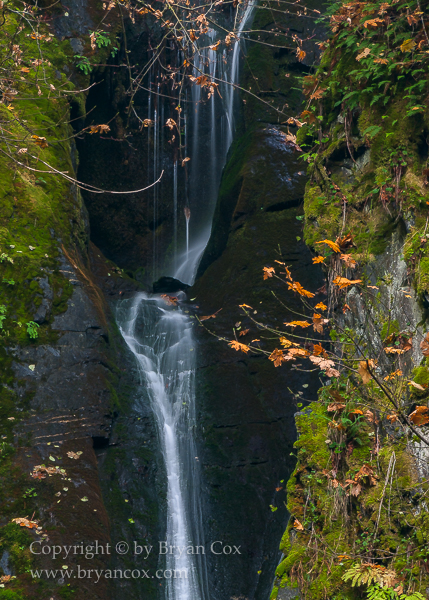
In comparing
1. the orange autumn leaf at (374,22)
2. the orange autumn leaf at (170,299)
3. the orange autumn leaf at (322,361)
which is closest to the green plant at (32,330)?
the orange autumn leaf at (170,299)

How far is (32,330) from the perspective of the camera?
6844 mm

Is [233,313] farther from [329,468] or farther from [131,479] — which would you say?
[329,468]

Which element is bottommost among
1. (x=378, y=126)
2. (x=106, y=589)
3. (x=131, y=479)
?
(x=106, y=589)

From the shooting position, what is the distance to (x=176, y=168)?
1517 centimetres

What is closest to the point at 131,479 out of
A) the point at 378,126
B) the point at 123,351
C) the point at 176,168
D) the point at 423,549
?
the point at 123,351

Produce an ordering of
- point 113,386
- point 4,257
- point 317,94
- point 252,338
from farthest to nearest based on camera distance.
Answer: point 252,338, point 113,386, point 4,257, point 317,94

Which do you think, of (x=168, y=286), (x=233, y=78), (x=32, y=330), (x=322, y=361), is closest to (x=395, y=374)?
(x=322, y=361)

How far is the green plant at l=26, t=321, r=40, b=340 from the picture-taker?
22.4 ft

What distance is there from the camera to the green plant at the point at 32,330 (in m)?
6.83

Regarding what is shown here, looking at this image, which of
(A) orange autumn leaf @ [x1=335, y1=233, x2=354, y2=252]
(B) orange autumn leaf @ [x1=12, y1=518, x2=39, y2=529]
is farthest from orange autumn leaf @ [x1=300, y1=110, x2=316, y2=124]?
(B) orange autumn leaf @ [x1=12, y1=518, x2=39, y2=529]

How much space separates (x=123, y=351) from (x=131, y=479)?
7.98 feet

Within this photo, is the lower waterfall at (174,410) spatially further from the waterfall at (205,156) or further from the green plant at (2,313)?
the waterfall at (205,156)

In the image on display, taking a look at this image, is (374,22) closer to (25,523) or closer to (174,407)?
(174,407)

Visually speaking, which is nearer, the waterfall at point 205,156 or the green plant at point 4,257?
the green plant at point 4,257
